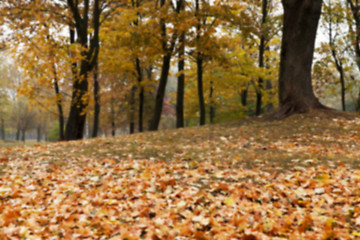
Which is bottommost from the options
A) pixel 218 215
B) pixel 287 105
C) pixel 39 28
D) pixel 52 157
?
pixel 218 215

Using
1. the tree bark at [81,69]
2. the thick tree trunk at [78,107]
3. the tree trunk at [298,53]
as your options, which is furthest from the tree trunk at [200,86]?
the thick tree trunk at [78,107]

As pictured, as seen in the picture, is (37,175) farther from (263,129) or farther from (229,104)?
(229,104)

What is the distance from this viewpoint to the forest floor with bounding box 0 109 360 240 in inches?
131

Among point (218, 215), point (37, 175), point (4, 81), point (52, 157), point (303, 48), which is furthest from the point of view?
point (4, 81)

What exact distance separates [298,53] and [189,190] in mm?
7981

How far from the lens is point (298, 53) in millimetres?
10414

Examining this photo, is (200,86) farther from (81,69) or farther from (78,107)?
(78,107)

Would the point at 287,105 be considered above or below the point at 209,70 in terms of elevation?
below

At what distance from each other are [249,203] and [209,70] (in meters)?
17.7

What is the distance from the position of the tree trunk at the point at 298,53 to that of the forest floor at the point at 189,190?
2.58m

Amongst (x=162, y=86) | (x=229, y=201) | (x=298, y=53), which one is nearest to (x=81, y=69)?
(x=162, y=86)

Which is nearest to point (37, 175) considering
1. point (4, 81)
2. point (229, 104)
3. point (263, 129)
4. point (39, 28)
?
point (39, 28)

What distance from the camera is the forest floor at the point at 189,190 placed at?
333cm

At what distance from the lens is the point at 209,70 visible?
2105cm
